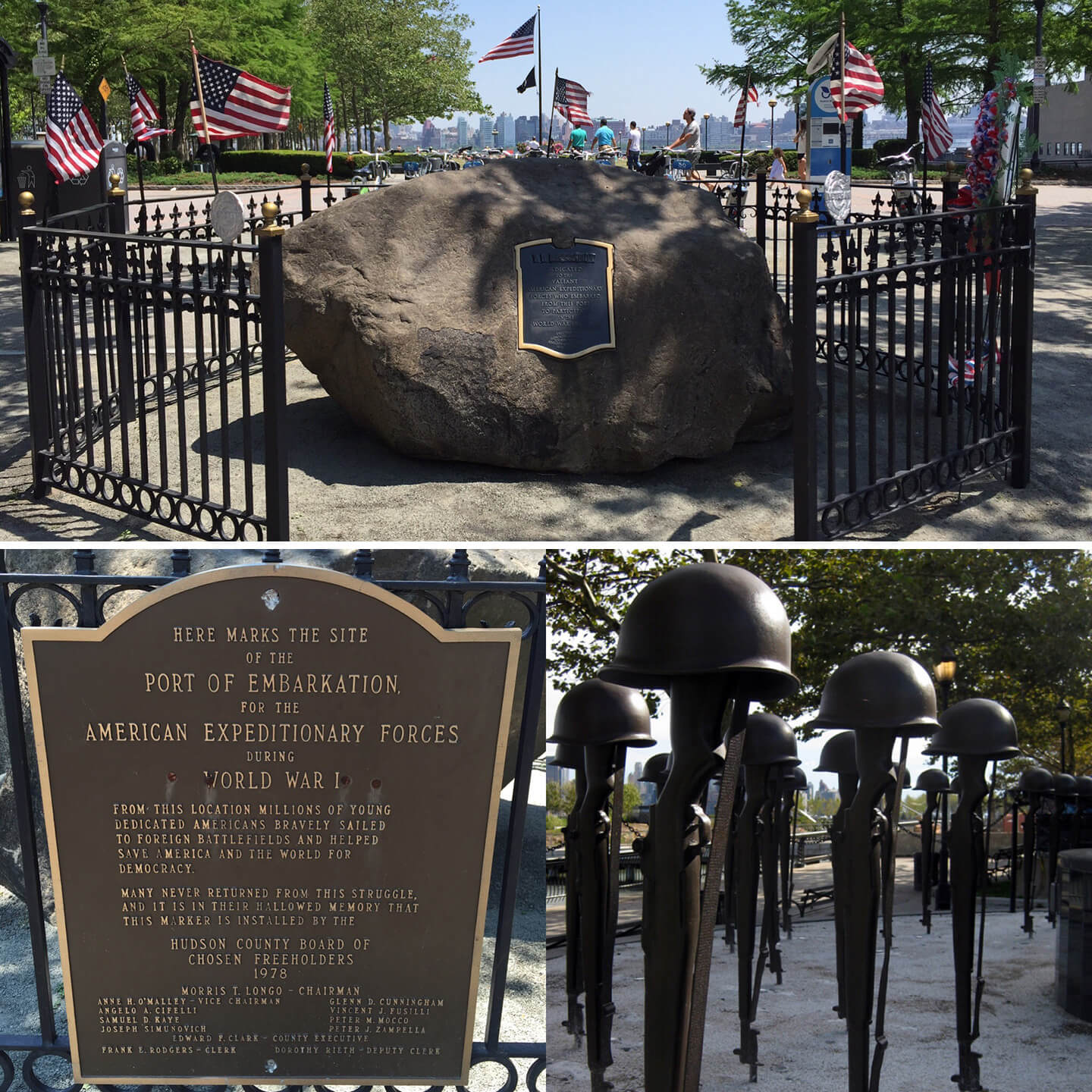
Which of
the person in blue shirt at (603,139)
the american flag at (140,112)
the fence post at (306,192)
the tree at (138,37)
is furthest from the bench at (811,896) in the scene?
the tree at (138,37)

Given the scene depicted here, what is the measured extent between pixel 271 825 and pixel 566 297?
441 cm

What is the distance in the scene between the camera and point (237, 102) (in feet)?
34.2

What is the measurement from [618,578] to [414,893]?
7931 mm

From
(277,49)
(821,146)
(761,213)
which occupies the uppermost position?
(277,49)

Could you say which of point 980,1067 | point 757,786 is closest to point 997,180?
point 757,786

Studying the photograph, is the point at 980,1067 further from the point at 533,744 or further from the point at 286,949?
the point at 286,949

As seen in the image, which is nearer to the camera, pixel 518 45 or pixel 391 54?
pixel 518 45

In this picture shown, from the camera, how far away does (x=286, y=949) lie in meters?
3.89

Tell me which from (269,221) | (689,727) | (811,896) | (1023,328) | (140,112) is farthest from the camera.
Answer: (140,112)

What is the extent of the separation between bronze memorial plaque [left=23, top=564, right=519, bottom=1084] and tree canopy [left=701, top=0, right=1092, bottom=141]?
26012 mm

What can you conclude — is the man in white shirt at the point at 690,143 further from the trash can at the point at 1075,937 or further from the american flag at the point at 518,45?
the trash can at the point at 1075,937

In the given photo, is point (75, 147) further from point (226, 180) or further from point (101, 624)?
point (226, 180)

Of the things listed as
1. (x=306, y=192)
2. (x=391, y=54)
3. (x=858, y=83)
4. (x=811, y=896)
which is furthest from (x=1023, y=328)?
(x=391, y=54)

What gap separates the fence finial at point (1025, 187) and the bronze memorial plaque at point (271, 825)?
5103mm
